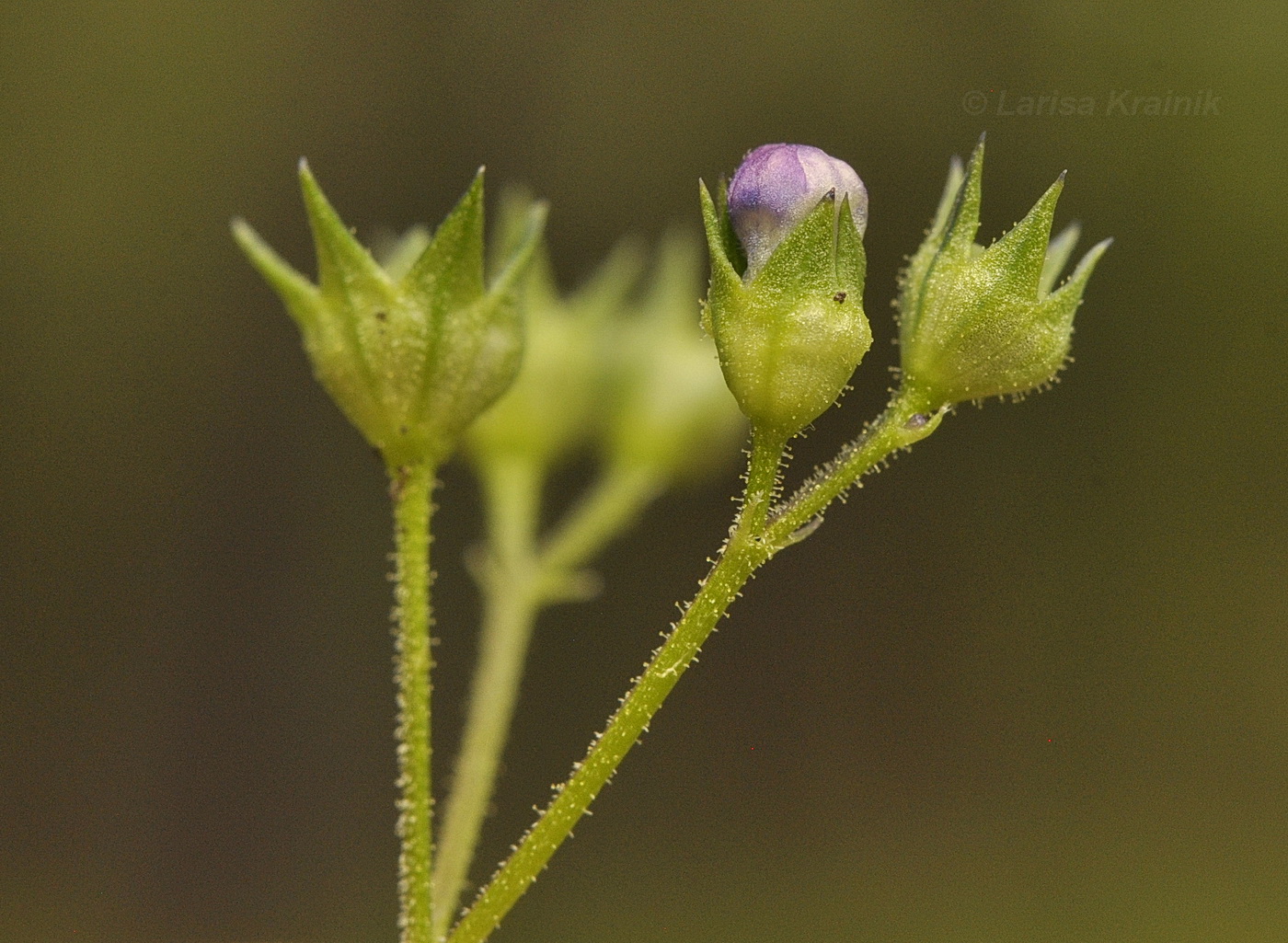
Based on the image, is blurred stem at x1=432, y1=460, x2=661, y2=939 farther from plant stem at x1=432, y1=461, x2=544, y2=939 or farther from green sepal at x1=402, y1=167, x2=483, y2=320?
green sepal at x1=402, y1=167, x2=483, y2=320

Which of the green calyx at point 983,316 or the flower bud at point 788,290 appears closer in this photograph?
the flower bud at point 788,290

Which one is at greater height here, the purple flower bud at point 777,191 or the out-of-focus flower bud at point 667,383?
the purple flower bud at point 777,191

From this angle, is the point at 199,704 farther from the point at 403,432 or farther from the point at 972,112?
the point at 403,432

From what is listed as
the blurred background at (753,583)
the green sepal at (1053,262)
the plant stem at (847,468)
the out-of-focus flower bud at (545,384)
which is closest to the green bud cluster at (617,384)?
the out-of-focus flower bud at (545,384)

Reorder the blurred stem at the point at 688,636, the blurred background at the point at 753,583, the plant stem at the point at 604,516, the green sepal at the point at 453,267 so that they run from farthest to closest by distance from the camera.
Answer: the blurred background at the point at 753,583 → the plant stem at the point at 604,516 → the green sepal at the point at 453,267 → the blurred stem at the point at 688,636

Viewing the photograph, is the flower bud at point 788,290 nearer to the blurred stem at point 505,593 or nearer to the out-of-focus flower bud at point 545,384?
the blurred stem at point 505,593

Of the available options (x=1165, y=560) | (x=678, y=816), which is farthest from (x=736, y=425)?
(x=1165, y=560)

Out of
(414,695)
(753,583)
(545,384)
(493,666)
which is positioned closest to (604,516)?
(545,384)
